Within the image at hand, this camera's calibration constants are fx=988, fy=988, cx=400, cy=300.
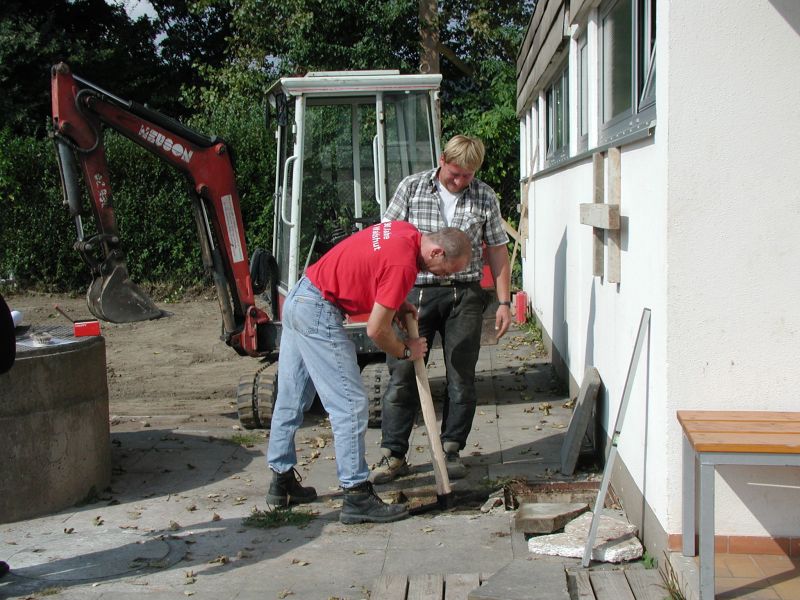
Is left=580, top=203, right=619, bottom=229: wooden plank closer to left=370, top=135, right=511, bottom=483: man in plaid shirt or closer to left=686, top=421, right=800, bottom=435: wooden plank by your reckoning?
left=370, top=135, right=511, bottom=483: man in plaid shirt

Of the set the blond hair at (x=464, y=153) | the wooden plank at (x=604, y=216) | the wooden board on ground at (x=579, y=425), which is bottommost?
the wooden board on ground at (x=579, y=425)

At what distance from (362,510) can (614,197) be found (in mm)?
2136

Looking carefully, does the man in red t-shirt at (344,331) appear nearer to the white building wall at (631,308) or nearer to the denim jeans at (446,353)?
the denim jeans at (446,353)

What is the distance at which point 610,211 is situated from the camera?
17.0ft

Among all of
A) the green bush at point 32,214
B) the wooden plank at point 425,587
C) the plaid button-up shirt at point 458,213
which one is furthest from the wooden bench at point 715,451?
the green bush at point 32,214

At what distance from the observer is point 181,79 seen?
2438 cm

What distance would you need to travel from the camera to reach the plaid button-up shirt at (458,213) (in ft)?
19.8

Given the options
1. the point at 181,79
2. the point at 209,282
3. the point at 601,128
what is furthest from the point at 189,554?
the point at 181,79

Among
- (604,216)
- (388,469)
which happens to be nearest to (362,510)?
(388,469)

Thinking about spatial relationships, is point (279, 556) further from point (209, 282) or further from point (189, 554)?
point (209, 282)

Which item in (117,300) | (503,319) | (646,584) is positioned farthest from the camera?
(117,300)

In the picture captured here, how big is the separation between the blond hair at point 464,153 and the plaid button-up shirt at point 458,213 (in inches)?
11.2

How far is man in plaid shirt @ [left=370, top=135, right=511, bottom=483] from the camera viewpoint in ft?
19.6

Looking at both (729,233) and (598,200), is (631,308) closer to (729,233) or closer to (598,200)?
(729,233)
